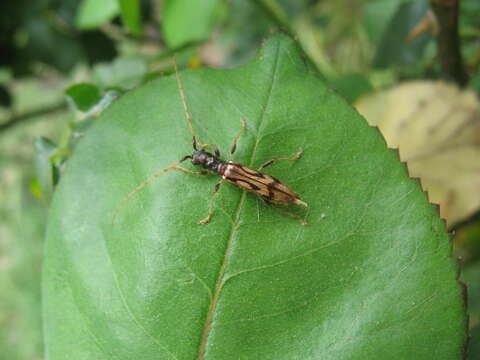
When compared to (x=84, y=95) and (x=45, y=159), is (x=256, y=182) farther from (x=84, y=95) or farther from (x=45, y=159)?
(x=45, y=159)

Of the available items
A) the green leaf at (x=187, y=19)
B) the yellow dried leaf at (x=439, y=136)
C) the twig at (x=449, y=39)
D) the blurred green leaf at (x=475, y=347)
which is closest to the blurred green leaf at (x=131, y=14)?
the green leaf at (x=187, y=19)

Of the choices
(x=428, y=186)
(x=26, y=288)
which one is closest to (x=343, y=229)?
(x=428, y=186)

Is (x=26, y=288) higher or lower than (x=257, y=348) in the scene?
higher

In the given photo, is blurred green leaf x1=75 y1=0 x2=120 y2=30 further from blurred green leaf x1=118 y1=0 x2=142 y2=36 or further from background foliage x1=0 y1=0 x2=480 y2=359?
blurred green leaf x1=118 y1=0 x2=142 y2=36

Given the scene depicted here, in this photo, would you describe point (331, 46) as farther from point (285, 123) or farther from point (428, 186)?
point (285, 123)

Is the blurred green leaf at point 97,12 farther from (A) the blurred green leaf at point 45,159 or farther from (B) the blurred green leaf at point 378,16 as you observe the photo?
(B) the blurred green leaf at point 378,16

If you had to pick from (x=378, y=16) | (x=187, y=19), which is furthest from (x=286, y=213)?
(x=378, y=16)
